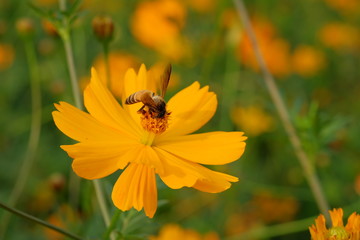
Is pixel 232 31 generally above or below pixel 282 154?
above

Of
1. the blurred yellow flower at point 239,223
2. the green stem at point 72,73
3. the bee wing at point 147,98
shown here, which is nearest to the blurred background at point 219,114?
the blurred yellow flower at point 239,223

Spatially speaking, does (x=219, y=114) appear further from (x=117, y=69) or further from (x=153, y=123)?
(x=153, y=123)

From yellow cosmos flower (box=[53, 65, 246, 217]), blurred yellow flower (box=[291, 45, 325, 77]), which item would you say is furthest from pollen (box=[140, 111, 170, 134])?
blurred yellow flower (box=[291, 45, 325, 77])

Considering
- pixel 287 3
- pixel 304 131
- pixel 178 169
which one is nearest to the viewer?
pixel 178 169

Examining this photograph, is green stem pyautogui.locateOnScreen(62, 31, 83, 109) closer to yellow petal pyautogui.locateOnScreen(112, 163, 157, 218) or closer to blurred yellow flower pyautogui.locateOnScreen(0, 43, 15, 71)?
yellow petal pyautogui.locateOnScreen(112, 163, 157, 218)

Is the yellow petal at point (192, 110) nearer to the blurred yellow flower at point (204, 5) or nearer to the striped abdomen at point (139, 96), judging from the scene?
the striped abdomen at point (139, 96)

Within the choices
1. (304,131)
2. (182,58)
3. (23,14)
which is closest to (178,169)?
(304,131)

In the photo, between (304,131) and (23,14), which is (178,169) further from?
(23,14)
